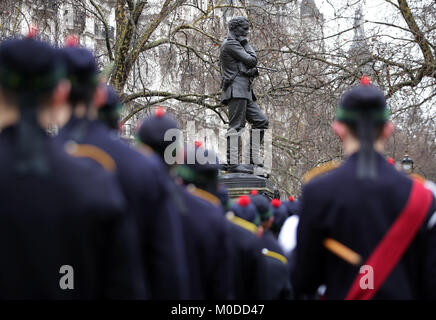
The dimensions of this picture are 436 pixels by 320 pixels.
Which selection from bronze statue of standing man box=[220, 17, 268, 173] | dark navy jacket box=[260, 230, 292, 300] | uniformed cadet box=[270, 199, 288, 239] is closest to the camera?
dark navy jacket box=[260, 230, 292, 300]

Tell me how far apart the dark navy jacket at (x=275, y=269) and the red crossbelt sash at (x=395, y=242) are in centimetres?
125

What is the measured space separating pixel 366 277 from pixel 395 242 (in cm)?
22

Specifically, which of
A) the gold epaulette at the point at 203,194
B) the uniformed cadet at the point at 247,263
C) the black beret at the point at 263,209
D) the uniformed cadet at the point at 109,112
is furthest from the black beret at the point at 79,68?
the black beret at the point at 263,209

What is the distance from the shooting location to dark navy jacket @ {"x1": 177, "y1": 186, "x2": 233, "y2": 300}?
143 inches

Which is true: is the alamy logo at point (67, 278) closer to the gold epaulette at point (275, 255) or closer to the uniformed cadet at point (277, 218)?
the gold epaulette at point (275, 255)

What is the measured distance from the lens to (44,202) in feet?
8.61

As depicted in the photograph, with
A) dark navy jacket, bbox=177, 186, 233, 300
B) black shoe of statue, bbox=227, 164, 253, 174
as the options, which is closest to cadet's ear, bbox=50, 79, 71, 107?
dark navy jacket, bbox=177, 186, 233, 300

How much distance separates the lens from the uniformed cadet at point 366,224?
350cm

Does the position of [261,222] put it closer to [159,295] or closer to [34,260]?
[159,295]

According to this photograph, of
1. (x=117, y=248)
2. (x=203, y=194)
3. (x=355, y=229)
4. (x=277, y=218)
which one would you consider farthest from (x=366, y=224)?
(x=277, y=218)

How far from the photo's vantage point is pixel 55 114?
2861 millimetres

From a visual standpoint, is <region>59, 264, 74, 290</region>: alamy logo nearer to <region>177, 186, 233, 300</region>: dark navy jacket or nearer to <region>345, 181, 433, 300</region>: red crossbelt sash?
<region>177, 186, 233, 300</region>: dark navy jacket

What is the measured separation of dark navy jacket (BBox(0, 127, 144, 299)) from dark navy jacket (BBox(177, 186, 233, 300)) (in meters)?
0.87

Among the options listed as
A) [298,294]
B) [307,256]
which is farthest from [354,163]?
[298,294]
